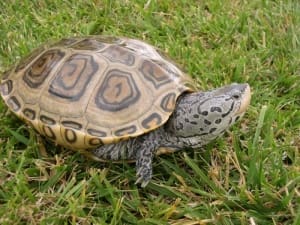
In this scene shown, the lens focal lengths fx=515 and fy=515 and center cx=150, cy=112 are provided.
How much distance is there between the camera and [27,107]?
247cm

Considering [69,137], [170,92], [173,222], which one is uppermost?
[170,92]

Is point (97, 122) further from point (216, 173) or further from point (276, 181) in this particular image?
point (276, 181)

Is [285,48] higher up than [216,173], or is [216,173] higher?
[285,48]

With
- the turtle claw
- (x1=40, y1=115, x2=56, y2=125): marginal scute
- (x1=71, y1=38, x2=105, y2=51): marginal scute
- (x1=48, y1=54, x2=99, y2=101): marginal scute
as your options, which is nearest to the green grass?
the turtle claw

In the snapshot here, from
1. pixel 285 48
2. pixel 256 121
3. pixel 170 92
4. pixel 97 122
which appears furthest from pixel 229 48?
pixel 97 122

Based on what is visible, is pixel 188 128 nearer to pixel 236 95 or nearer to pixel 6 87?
pixel 236 95

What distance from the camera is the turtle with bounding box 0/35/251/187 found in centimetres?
230

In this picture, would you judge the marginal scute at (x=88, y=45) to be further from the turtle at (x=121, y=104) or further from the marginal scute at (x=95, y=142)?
the marginal scute at (x=95, y=142)

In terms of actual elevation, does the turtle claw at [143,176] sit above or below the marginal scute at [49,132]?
below

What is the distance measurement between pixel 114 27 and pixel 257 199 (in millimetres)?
1696

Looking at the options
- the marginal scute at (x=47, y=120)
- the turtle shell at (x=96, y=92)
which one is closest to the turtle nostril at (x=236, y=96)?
the turtle shell at (x=96, y=92)

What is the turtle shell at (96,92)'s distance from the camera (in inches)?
91.3

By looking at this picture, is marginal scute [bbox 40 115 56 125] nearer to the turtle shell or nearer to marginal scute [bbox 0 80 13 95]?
the turtle shell

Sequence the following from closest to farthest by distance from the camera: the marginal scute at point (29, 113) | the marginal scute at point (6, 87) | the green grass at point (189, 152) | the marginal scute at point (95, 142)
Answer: the green grass at point (189, 152) < the marginal scute at point (95, 142) < the marginal scute at point (29, 113) < the marginal scute at point (6, 87)
